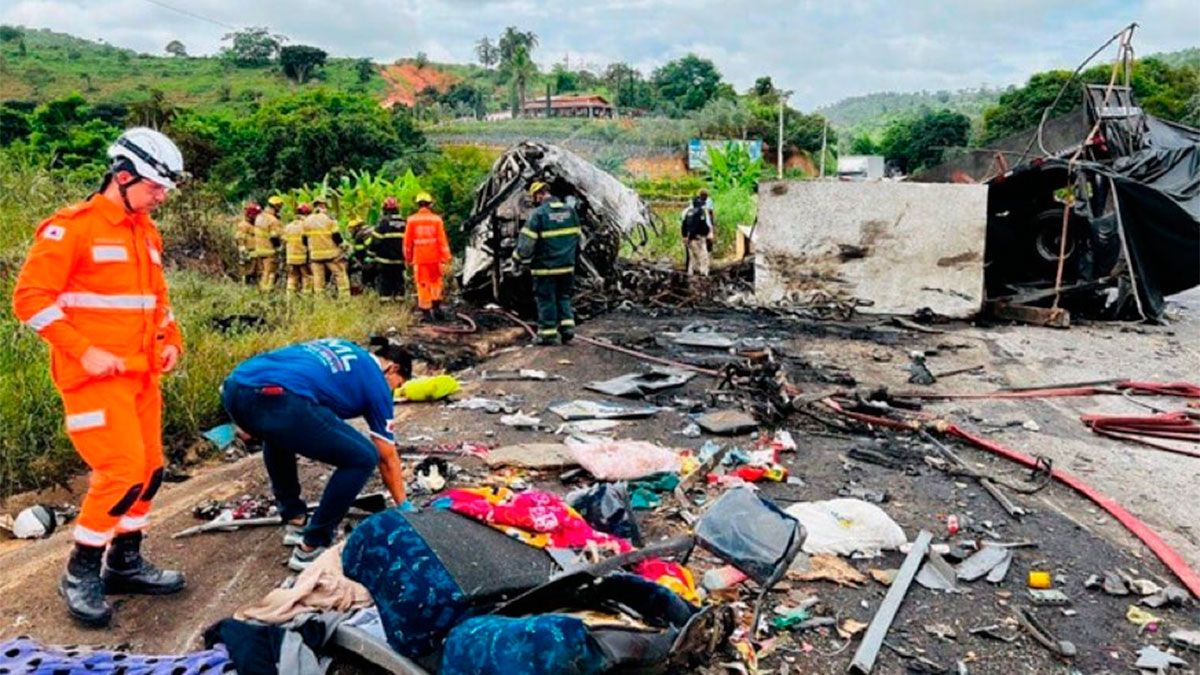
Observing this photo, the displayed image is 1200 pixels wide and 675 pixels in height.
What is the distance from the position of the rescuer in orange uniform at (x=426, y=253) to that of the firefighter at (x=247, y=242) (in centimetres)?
359

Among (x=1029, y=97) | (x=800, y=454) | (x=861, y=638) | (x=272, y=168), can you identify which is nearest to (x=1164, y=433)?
(x=800, y=454)

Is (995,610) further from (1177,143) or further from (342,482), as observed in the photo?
(1177,143)

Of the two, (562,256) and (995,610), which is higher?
(562,256)

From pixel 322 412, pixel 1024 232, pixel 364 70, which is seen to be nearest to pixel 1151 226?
pixel 1024 232

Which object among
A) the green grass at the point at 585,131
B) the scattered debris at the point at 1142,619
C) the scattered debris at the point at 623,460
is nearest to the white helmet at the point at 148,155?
the scattered debris at the point at 623,460

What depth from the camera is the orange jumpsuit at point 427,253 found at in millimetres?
10070

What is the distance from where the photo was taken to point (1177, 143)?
10.8m

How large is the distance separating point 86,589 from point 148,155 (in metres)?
1.58

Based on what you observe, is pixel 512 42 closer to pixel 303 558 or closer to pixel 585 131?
pixel 585 131

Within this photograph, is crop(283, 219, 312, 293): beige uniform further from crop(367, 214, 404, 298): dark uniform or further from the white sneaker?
the white sneaker

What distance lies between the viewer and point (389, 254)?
11039 mm

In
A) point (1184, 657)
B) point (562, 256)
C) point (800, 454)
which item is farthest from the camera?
point (562, 256)

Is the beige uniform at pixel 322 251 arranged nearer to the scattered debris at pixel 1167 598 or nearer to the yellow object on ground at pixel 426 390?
the yellow object on ground at pixel 426 390

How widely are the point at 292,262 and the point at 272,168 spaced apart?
14388mm
